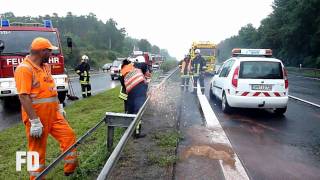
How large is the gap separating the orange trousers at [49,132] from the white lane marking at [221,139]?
219 cm

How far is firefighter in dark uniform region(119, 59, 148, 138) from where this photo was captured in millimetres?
7137

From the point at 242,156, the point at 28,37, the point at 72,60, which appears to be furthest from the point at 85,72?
the point at 72,60

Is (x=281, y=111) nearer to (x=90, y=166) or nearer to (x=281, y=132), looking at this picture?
(x=281, y=132)

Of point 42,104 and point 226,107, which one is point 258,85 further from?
point 42,104

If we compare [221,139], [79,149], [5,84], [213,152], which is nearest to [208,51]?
[5,84]

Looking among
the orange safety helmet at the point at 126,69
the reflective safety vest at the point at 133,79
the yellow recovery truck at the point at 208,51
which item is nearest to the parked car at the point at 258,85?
the reflective safety vest at the point at 133,79

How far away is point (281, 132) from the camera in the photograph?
305 inches

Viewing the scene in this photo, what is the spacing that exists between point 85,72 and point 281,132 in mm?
9201

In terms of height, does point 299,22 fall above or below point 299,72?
above

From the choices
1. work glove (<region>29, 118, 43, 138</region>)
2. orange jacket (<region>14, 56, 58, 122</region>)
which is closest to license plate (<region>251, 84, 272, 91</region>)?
orange jacket (<region>14, 56, 58, 122</region>)

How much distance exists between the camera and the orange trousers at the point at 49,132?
443 centimetres

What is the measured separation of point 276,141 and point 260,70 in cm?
314

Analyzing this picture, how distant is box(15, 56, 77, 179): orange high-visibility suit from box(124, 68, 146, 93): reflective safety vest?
2.49 m

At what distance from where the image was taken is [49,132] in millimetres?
4672
